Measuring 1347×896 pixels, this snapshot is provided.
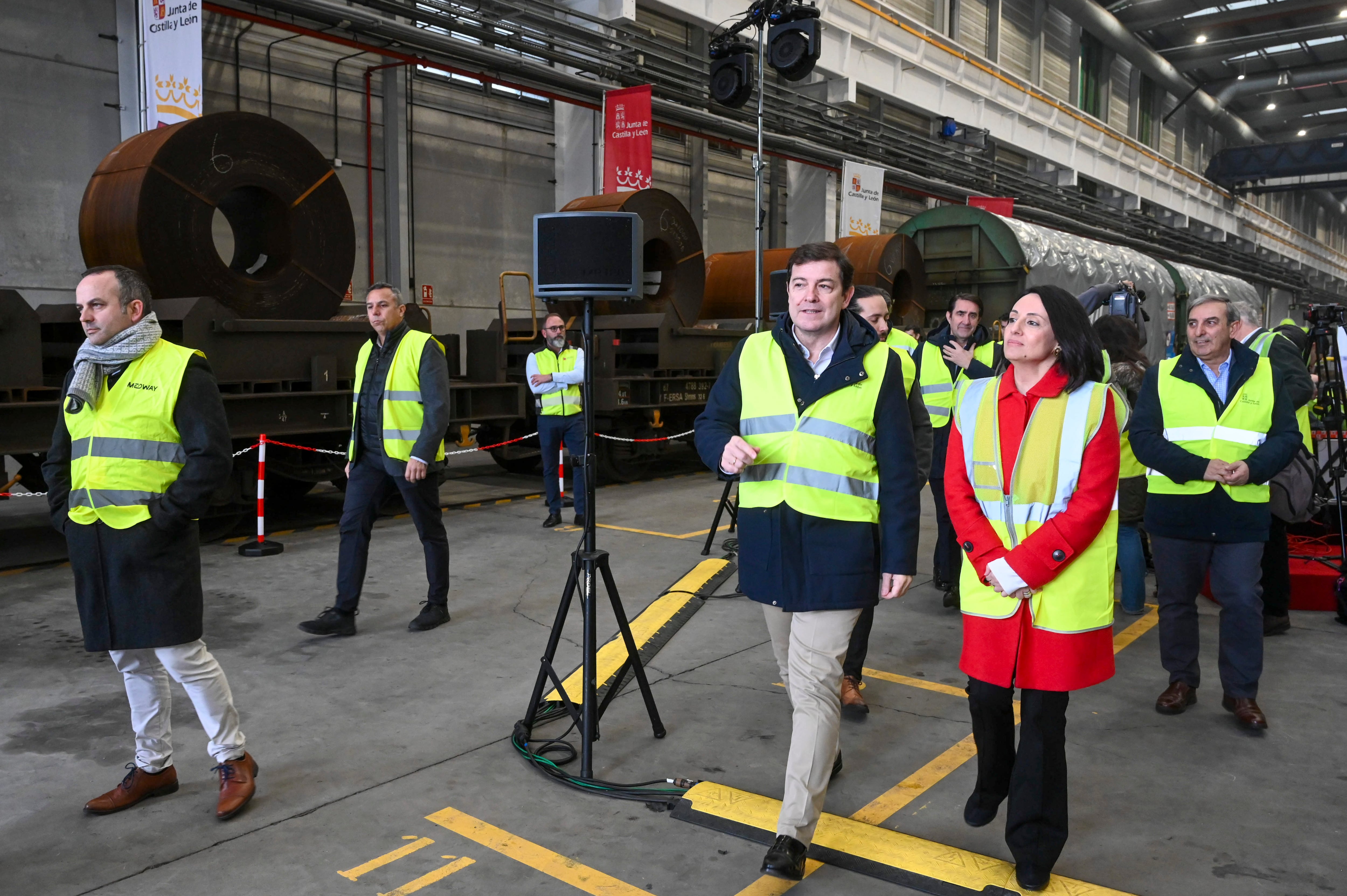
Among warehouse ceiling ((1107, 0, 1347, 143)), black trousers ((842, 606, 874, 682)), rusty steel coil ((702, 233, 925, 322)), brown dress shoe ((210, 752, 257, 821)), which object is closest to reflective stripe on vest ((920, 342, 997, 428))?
black trousers ((842, 606, 874, 682))

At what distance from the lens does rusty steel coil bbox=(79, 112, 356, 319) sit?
318 inches

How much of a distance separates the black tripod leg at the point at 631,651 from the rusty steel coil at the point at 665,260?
28.6 feet

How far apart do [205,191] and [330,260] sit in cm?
136

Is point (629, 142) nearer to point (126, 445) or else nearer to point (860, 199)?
point (860, 199)

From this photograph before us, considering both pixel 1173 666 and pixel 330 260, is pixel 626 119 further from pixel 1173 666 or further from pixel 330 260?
pixel 1173 666

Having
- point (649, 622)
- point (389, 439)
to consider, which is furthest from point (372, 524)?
point (649, 622)

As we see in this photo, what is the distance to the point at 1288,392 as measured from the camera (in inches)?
183

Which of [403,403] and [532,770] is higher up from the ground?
[403,403]

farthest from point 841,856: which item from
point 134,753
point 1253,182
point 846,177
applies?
point 1253,182

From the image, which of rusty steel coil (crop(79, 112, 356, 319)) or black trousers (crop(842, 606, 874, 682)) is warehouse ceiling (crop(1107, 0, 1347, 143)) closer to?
rusty steel coil (crop(79, 112, 356, 319))

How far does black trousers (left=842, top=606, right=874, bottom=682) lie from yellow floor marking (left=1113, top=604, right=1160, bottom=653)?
70.4 inches

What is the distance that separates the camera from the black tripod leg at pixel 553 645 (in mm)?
4004

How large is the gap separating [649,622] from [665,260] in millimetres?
8268

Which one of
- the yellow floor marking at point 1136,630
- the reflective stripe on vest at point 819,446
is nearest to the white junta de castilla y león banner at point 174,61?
the reflective stripe on vest at point 819,446
